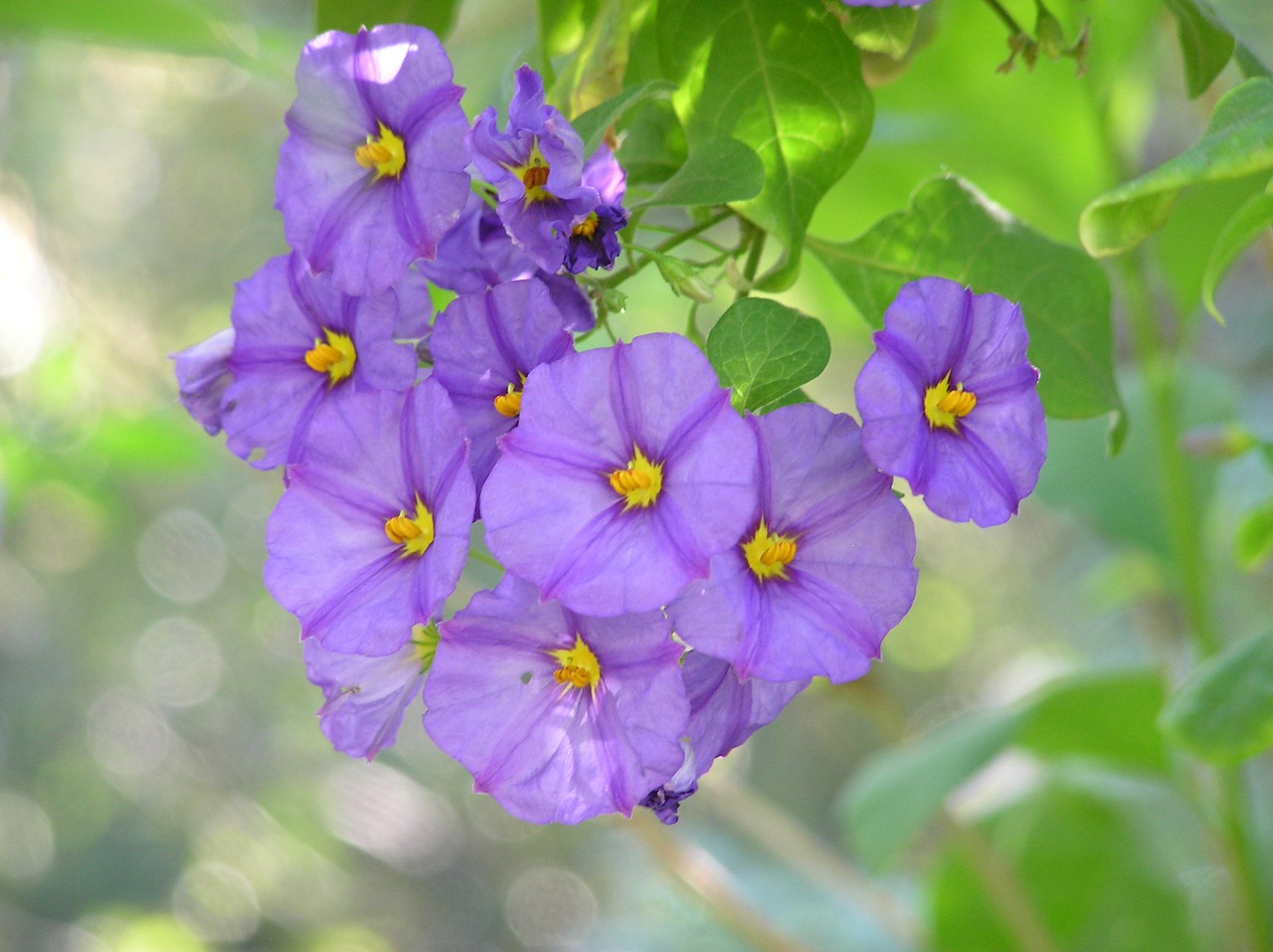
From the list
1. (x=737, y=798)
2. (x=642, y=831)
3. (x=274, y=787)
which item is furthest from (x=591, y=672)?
(x=274, y=787)

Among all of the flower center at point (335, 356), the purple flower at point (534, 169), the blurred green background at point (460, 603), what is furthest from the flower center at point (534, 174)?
the blurred green background at point (460, 603)

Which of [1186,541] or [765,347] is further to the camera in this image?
[1186,541]

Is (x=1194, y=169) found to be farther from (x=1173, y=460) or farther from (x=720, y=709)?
(x=1173, y=460)

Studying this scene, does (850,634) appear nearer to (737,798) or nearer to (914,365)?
(914,365)

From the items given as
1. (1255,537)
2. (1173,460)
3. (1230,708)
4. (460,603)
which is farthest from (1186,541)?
(460,603)

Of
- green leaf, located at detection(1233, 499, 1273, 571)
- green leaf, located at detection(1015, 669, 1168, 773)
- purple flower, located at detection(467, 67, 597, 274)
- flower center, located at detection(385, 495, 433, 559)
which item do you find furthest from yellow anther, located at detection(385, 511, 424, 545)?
green leaf, located at detection(1015, 669, 1168, 773)

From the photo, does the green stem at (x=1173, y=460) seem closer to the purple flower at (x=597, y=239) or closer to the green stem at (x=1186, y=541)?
the green stem at (x=1186, y=541)
